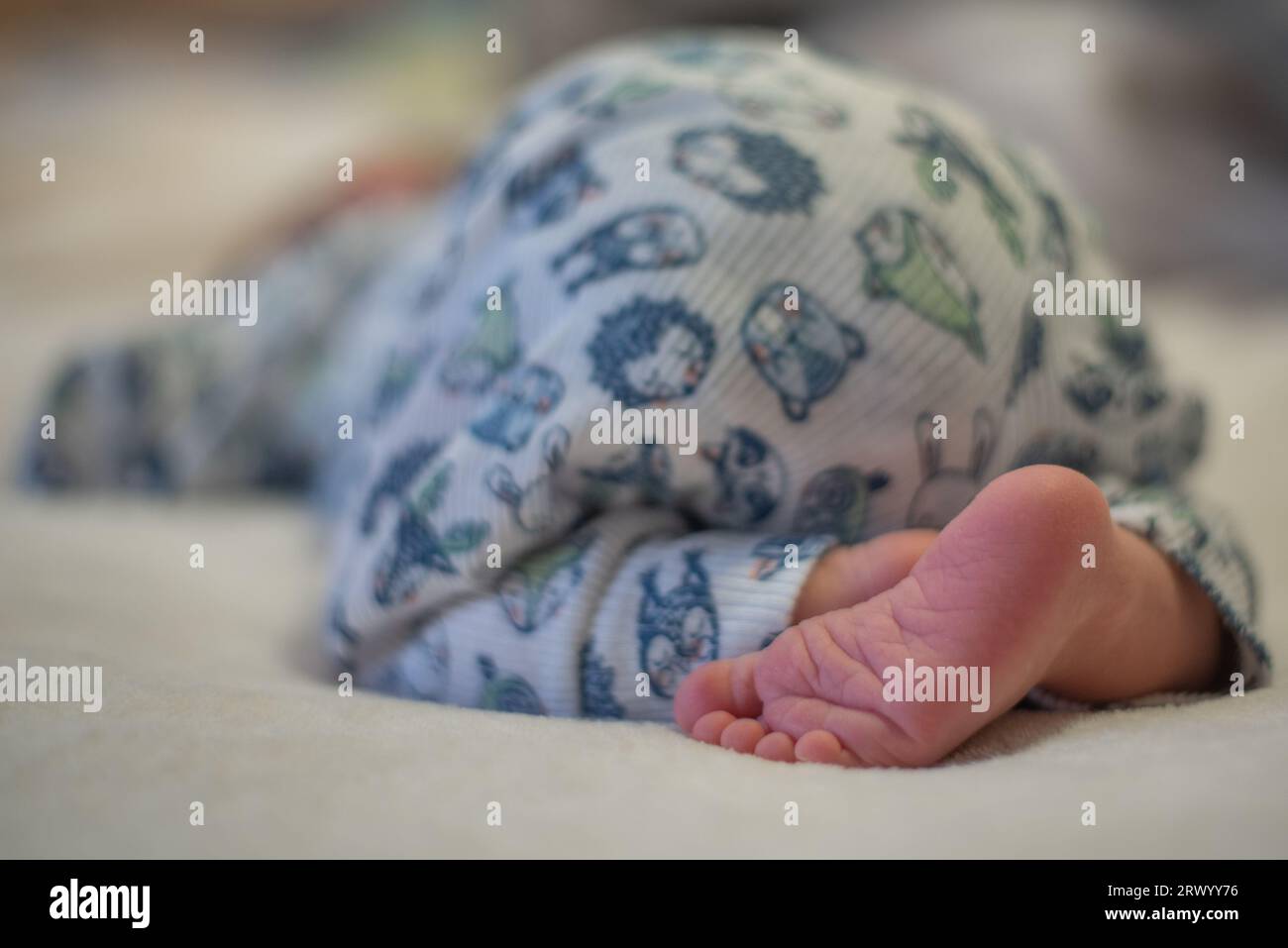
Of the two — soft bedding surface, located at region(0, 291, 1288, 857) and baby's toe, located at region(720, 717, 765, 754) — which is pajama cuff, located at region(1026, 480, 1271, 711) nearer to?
soft bedding surface, located at region(0, 291, 1288, 857)

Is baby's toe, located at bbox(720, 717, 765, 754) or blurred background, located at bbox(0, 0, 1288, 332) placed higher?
blurred background, located at bbox(0, 0, 1288, 332)

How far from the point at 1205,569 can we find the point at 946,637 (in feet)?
0.55

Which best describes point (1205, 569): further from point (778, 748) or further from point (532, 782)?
point (532, 782)

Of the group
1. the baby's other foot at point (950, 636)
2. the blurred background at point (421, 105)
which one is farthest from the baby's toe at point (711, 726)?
the blurred background at point (421, 105)

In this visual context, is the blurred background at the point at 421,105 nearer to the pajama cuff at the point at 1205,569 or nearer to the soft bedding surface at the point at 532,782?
the pajama cuff at the point at 1205,569

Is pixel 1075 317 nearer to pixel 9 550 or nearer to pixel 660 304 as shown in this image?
pixel 660 304

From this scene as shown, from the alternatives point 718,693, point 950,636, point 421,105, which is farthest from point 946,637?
point 421,105

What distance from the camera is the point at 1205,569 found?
0.53 metres

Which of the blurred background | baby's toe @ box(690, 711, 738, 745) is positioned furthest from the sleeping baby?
the blurred background

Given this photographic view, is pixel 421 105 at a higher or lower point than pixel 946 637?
higher

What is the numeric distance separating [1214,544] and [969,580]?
172 millimetres

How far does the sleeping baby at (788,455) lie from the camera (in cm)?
47

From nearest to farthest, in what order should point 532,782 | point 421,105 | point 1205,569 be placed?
point 532,782 → point 1205,569 → point 421,105

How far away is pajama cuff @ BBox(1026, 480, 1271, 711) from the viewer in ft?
1.74
